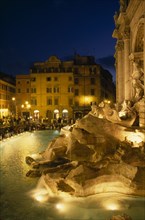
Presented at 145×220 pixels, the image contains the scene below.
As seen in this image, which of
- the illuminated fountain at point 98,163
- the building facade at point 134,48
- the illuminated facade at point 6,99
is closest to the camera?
the illuminated fountain at point 98,163

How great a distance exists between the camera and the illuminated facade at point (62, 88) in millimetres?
56656

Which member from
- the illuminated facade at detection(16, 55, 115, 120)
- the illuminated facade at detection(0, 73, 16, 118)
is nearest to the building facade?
the illuminated facade at detection(16, 55, 115, 120)

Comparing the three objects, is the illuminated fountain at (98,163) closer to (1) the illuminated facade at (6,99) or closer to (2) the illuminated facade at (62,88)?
(2) the illuminated facade at (62,88)

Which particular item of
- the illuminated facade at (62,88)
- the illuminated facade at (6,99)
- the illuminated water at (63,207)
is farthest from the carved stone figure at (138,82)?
the illuminated facade at (6,99)

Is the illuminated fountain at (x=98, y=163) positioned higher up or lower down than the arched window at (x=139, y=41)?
lower down

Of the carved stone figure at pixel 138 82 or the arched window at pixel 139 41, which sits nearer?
the carved stone figure at pixel 138 82

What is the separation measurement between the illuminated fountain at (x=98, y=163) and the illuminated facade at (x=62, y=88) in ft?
133

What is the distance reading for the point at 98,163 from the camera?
1208 centimetres

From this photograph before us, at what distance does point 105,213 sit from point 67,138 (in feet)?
24.8

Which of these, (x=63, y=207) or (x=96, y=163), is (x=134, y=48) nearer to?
(x=96, y=163)

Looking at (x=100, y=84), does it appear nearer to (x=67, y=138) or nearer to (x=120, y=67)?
(x=120, y=67)

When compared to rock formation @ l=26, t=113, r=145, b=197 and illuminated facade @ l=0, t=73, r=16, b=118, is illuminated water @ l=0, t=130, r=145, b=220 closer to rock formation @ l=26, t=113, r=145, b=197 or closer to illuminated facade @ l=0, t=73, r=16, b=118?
rock formation @ l=26, t=113, r=145, b=197

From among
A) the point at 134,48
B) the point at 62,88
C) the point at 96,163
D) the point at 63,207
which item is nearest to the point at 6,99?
the point at 62,88

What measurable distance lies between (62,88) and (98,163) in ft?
149
